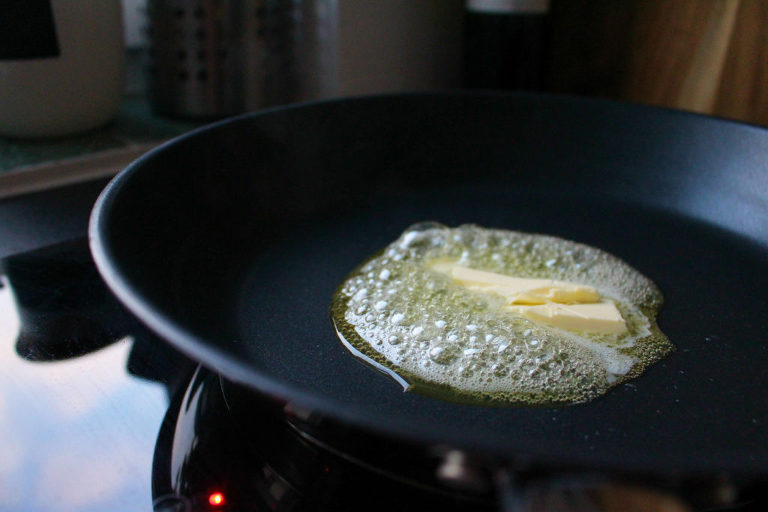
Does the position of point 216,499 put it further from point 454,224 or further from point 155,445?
point 454,224

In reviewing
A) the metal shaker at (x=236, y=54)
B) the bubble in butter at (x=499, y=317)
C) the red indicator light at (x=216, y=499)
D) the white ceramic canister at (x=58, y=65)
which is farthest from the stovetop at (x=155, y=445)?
the metal shaker at (x=236, y=54)

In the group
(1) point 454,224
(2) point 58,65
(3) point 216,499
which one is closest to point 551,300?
(1) point 454,224

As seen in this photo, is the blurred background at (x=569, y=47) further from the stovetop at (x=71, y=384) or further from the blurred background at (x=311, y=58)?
the stovetop at (x=71, y=384)

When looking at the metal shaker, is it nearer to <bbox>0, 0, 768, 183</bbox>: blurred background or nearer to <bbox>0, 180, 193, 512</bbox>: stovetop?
<bbox>0, 0, 768, 183</bbox>: blurred background

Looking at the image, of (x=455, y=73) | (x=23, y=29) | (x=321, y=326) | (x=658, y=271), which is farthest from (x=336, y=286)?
(x=455, y=73)

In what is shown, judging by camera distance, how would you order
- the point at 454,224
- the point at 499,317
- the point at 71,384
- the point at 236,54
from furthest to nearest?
the point at 236,54 < the point at 454,224 < the point at 499,317 < the point at 71,384

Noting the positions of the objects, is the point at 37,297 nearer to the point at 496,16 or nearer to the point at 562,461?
the point at 562,461

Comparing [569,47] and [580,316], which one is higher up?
[569,47]

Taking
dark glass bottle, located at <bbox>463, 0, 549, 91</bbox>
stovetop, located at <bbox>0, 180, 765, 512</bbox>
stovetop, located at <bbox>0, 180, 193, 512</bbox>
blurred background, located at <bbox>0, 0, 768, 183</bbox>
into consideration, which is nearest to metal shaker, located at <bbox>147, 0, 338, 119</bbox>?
blurred background, located at <bbox>0, 0, 768, 183</bbox>
